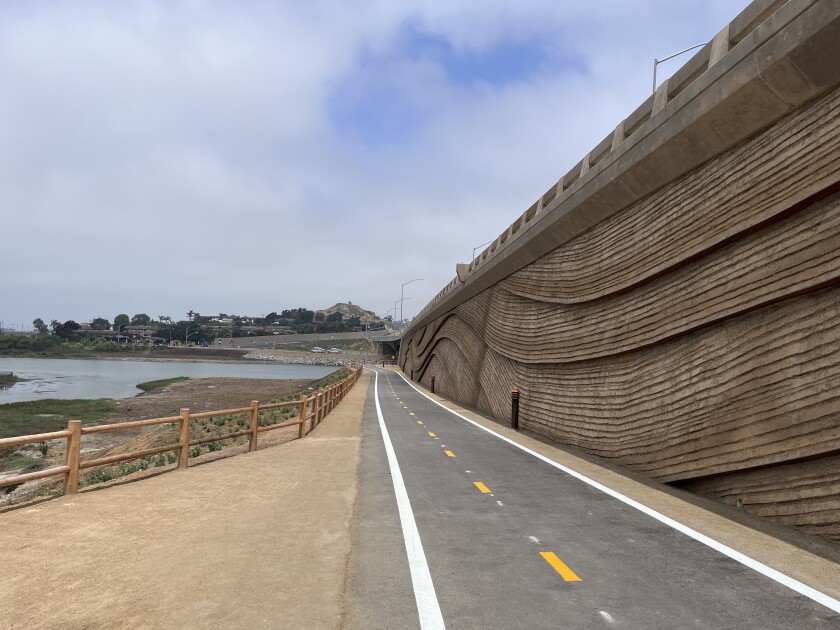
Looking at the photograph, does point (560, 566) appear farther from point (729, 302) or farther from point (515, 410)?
point (515, 410)

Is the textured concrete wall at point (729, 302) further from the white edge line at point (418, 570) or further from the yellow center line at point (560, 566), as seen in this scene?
the white edge line at point (418, 570)

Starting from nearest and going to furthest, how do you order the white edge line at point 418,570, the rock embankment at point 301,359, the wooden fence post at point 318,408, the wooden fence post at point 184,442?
the white edge line at point 418,570 → the wooden fence post at point 184,442 → the wooden fence post at point 318,408 → the rock embankment at point 301,359

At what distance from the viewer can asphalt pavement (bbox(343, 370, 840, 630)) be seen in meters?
4.43

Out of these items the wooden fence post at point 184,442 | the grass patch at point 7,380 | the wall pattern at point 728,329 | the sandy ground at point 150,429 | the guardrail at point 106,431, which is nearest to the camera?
the wall pattern at point 728,329

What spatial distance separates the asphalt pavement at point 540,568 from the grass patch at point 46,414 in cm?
3007

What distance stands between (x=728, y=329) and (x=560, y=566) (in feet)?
15.9

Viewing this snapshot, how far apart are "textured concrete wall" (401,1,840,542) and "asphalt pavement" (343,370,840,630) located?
1.63m

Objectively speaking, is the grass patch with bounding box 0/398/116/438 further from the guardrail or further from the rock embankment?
the rock embankment

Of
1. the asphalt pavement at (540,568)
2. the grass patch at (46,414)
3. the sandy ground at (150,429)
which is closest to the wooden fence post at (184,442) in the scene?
the sandy ground at (150,429)

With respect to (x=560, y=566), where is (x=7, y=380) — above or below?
Result: below

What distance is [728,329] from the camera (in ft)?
27.8

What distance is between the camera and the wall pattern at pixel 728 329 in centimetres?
675

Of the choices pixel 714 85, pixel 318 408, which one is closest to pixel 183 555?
pixel 714 85

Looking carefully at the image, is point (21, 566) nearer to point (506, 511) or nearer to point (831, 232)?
point (506, 511)
